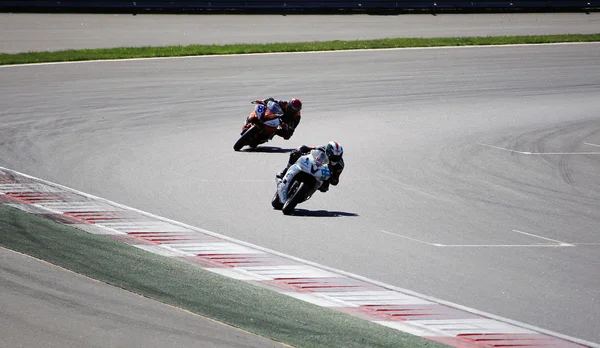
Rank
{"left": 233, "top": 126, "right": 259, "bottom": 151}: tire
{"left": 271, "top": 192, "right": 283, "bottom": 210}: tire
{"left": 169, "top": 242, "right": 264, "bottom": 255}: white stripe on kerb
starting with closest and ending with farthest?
{"left": 169, "top": 242, "right": 264, "bottom": 255}: white stripe on kerb < {"left": 271, "top": 192, "right": 283, "bottom": 210}: tire < {"left": 233, "top": 126, "right": 259, "bottom": 151}: tire

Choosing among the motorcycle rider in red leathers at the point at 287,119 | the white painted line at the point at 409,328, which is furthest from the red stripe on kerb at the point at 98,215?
the motorcycle rider in red leathers at the point at 287,119

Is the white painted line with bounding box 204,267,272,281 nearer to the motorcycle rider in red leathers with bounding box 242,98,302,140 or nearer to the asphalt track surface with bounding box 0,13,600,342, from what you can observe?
the asphalt track surface with bounding box 0,13,600,342

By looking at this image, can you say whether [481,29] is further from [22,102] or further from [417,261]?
[417,261]

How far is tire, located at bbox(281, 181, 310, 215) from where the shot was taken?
14.9 metres

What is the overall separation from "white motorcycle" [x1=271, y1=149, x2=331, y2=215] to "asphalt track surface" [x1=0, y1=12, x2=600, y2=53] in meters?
22.8

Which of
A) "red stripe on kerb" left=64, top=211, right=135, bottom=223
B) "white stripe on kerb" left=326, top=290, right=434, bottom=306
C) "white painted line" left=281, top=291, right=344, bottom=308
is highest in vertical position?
"white stripe on kerb" left=326, top=290, right=434, bottom=306

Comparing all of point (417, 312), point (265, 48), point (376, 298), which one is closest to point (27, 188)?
point (376, 298)

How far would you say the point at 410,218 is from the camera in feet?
48.6

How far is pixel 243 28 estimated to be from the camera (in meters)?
42.2

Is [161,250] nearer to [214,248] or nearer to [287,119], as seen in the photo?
[214,248]

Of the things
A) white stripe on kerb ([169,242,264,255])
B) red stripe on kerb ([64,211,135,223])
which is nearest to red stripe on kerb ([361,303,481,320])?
white stripe on kerb ([169,242,264,255])

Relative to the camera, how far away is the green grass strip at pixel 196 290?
9.68 m
